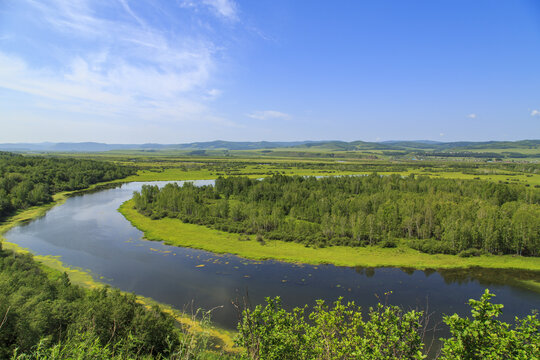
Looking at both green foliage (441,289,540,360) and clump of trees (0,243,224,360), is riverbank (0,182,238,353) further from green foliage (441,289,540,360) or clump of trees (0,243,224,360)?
green foliage (441,289,540,360)

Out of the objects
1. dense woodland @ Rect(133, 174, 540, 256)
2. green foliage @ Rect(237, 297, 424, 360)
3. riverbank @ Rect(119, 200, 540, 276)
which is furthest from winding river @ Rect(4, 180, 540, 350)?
green foliage @ Rect(237, 297, 424, 360)

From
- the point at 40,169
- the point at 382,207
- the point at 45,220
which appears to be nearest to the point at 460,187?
the point at 382,207

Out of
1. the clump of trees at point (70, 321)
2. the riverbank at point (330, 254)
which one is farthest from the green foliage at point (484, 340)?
the riverbank at point (330, 254)

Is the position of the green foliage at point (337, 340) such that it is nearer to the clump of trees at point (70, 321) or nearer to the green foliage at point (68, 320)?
the clump of trees at point (70, 321)

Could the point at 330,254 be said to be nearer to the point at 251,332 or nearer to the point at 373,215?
the point at 373,215

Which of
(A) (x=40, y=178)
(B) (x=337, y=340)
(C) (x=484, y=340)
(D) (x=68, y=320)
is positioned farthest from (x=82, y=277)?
(A) (x=40, y=178)
